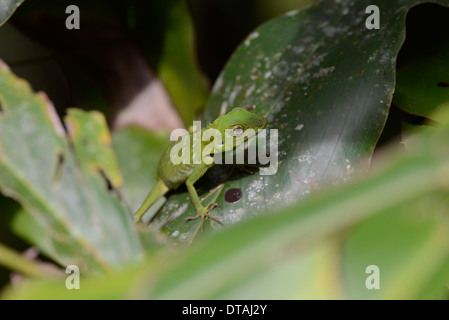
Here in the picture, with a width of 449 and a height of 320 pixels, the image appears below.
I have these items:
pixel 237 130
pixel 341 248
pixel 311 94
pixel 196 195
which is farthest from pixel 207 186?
pixel 341 248

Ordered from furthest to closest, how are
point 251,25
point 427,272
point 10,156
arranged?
point 251,25 < point 10,156 < point 427,272

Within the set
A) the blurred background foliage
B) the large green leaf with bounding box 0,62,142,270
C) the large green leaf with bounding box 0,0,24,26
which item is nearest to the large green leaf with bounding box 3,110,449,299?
the blurred background foliage

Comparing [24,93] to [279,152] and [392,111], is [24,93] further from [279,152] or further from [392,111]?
[392,111]

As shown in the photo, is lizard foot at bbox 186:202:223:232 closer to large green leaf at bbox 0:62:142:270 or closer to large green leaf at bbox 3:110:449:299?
large green leaf at bbox 0:62:142:270

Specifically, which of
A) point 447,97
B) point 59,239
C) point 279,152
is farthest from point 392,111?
point 59,239

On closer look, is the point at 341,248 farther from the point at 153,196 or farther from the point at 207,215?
the point at 153,196
